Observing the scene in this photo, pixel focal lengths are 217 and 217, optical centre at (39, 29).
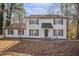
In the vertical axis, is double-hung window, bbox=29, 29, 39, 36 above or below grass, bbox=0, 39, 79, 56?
above

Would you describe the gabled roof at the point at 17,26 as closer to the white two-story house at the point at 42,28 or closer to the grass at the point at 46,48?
the white two-story house at the point at 42,28

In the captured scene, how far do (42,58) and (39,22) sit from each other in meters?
0.34

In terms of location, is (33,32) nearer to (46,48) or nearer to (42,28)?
(42,28)

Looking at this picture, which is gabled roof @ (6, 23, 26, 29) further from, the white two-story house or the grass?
the grass

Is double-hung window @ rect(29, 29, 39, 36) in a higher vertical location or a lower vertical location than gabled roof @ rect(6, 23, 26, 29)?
lower

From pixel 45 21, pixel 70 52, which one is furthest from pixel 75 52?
pixel 45 21

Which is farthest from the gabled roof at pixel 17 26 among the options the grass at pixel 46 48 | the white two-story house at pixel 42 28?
the grass at pixel 46 48

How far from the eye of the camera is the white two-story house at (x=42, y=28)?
2.02 metres

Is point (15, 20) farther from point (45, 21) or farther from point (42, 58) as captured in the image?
point (42, 58)

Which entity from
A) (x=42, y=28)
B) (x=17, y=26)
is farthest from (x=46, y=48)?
(x=17, y=26)

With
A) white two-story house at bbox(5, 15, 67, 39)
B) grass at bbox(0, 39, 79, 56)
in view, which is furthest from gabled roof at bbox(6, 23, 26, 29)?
grass at bbox(0, 39, 79, 56)

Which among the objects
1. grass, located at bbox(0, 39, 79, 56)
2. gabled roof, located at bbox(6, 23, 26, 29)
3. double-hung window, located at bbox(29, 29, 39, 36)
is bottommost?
grass, located at bbox(0, 39, 79, 56)

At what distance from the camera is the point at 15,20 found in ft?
6.70

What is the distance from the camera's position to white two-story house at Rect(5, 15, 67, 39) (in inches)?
79.6
